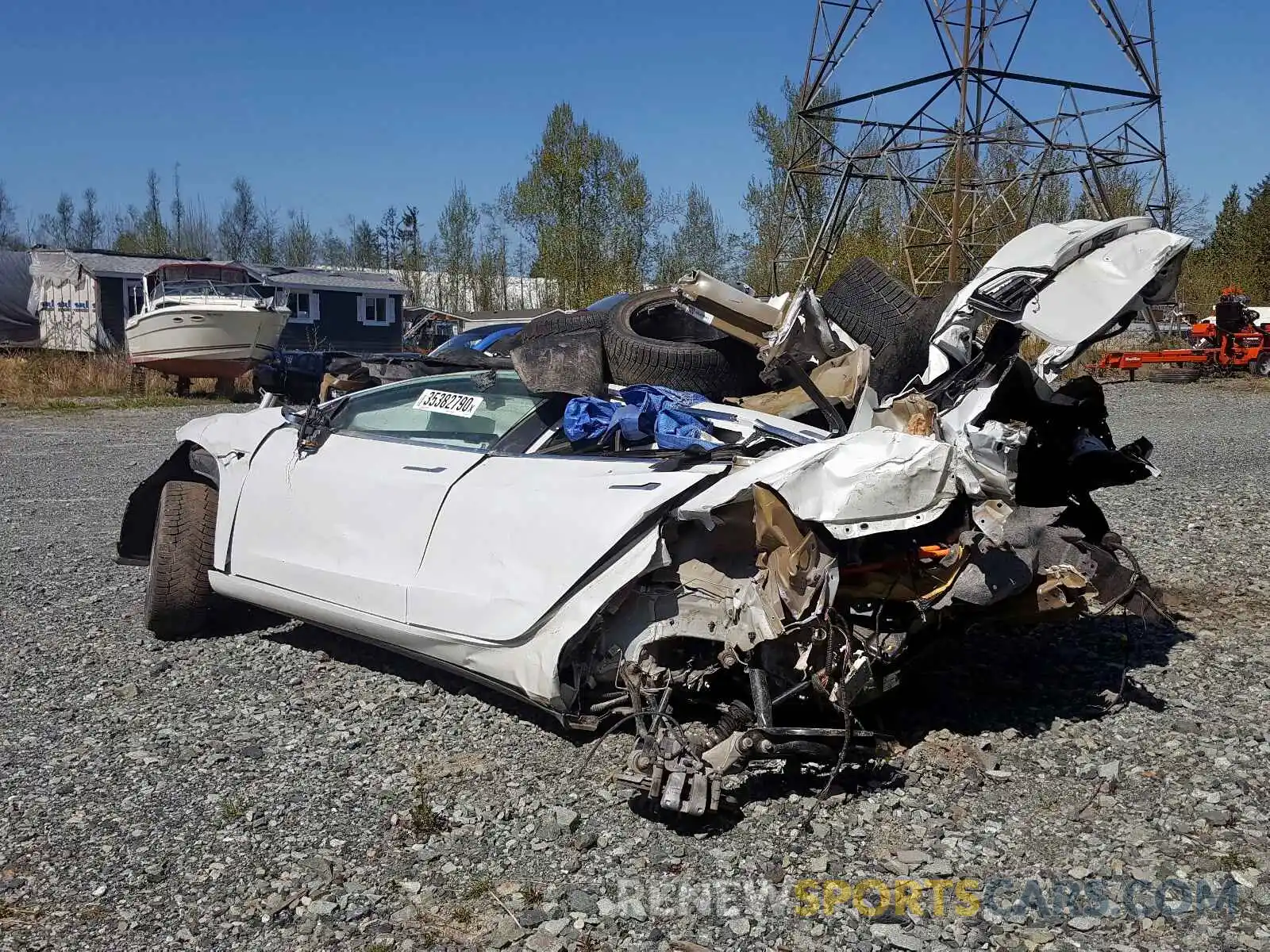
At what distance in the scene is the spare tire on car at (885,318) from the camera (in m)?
5.00

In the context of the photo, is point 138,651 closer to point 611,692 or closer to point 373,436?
point 373,436

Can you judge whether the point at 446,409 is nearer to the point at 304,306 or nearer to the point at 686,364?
the point at 686,364

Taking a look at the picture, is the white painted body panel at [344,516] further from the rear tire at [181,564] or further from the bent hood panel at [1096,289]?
the bent hood panel at [1096,289]

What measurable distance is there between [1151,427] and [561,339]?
1292 cm

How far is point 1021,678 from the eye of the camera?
5.05 metres

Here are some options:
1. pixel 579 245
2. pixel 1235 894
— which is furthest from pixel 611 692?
pixel 579 245

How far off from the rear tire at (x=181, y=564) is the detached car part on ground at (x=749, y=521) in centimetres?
81

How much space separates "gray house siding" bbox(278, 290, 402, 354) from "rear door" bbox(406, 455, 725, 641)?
31.8m

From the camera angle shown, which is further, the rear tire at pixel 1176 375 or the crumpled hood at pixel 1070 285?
the rear tire at pixel 1176 375

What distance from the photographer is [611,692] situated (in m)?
4.27

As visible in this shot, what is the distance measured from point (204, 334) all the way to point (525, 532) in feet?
67.6

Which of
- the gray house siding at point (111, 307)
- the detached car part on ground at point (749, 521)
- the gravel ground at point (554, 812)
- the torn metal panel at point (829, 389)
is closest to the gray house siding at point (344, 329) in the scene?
the gray house siding at point (111, 307)

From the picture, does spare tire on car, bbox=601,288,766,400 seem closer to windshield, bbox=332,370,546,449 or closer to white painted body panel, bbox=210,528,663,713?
windshield, bbox=332,370,546,449

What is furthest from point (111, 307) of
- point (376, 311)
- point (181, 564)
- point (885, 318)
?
point (885, 318)
